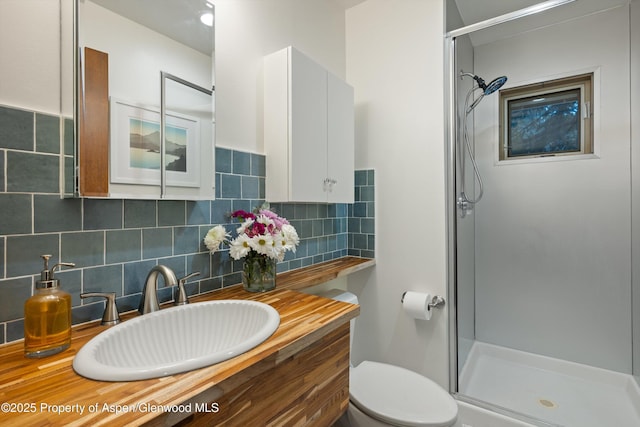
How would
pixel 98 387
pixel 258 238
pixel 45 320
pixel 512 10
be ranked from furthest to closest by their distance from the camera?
pixel 512 10
pixel 258 238
pixel 45 320
pixel 98 387

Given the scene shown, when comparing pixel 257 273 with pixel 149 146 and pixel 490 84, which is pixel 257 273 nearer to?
pixel 149 146

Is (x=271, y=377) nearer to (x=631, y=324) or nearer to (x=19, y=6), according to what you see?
(x=19, y=6)

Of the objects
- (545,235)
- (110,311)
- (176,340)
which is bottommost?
(176,340)

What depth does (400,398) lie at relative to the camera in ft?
4.36

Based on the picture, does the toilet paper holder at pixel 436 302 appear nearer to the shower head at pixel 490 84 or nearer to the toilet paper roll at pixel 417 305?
the toilet paper roll at pixel 417 305

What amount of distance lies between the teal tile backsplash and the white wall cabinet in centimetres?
11

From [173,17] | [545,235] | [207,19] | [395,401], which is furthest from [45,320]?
[545,235]

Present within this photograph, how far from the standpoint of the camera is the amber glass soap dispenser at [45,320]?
69 cm

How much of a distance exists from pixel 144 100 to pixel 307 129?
0.70 meters

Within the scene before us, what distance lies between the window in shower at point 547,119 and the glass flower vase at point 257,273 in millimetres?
1946

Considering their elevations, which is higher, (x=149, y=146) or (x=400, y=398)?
(x=149, y=146)

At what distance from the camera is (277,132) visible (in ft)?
4.66

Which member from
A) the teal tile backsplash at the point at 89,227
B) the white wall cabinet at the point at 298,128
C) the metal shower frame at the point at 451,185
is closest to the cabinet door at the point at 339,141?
the white wall cabinet at the point at 298,128

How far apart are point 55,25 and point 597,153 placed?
276 cm
